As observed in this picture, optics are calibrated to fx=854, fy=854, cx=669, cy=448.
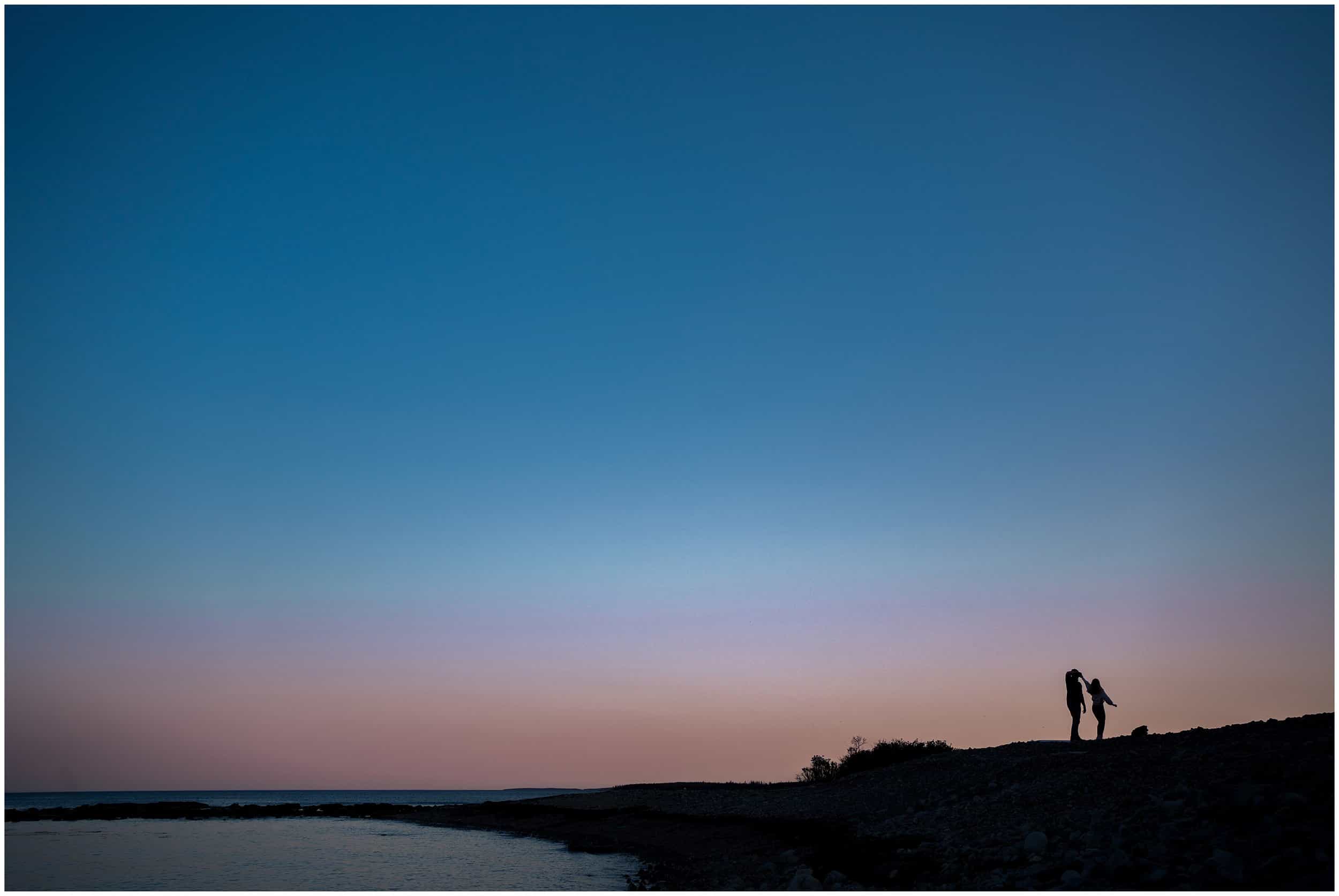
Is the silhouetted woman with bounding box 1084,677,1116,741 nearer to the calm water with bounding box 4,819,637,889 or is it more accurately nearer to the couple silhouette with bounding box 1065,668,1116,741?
the couple silhouette with bounding box 1065,668,1116,741

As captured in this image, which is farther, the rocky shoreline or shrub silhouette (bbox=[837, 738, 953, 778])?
shrub silhouette (bbox=[837, 738, 953, 778])

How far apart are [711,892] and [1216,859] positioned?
341 inches

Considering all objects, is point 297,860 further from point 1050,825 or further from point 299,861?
point 1050,825

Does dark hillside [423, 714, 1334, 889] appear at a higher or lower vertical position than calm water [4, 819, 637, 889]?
higher

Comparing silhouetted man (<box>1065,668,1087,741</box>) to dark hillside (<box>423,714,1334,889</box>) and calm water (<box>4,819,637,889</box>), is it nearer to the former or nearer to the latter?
dark hillside (<box>423,714,1334,889</box>)

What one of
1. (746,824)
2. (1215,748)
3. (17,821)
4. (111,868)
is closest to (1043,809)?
(1215,748)

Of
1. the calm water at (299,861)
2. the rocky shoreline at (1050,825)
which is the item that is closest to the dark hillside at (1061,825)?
the rocky shoreline at (1050,825)

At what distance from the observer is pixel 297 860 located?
28.7 m

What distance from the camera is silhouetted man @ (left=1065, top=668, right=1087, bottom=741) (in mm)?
24922

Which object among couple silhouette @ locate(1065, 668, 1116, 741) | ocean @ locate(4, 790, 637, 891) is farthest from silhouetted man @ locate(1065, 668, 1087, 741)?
ocean @ locate(4, 790, 637, 891)

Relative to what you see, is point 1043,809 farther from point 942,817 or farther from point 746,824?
point 746,824

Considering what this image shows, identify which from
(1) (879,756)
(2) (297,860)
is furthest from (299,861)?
(1) (879,756)

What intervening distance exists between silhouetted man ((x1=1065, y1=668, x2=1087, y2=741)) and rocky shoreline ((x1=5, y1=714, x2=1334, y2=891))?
829mm

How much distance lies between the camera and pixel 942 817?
62.3ft
